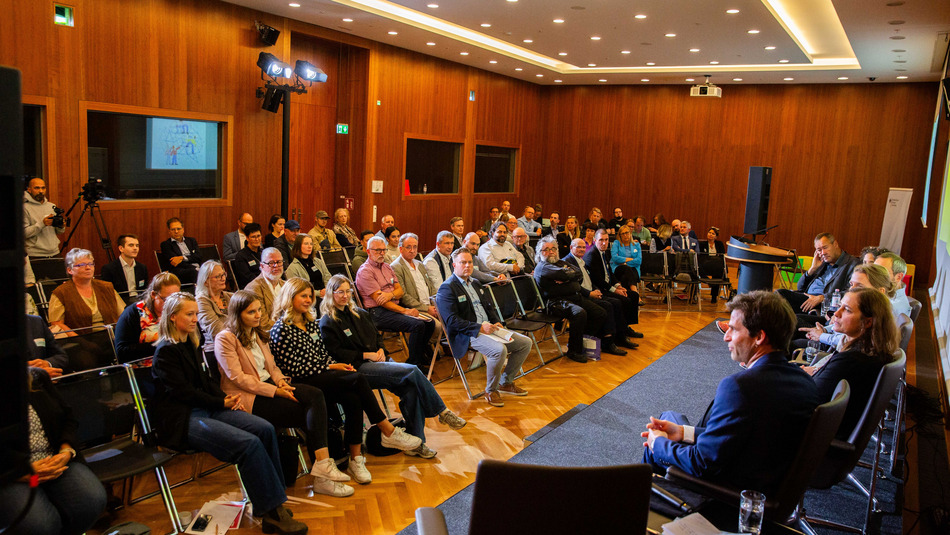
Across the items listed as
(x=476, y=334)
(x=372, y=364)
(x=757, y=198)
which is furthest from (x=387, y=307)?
(x=757, y=198)

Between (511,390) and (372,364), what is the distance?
5.37ft

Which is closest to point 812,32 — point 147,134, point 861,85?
point 861,85

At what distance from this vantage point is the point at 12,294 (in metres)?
1.20

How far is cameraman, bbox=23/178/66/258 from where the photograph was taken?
6.27 metres

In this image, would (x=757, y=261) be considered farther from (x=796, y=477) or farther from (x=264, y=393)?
(x=264, y=393)

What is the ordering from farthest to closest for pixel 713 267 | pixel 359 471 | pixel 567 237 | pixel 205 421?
pixel 567 237
pixel 713 267
pixel 359 471
pixel 205 421

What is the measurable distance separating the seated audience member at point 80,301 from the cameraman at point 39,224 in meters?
1.89

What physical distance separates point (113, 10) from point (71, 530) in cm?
616

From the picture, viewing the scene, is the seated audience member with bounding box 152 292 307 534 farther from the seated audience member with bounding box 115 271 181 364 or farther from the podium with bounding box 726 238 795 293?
the podium with bounding box 726 238 795 293

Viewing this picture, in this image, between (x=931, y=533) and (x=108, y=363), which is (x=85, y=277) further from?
(x=931, y=533)

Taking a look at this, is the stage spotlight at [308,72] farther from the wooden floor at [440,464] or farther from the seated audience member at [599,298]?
the wooden floor at [440,464]

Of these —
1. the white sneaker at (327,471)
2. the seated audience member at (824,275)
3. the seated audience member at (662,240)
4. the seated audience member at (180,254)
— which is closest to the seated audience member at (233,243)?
the seated audience member at (180,254)

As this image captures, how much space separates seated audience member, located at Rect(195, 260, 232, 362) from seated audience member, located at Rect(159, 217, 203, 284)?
231 cm

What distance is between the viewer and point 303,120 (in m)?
10.1
